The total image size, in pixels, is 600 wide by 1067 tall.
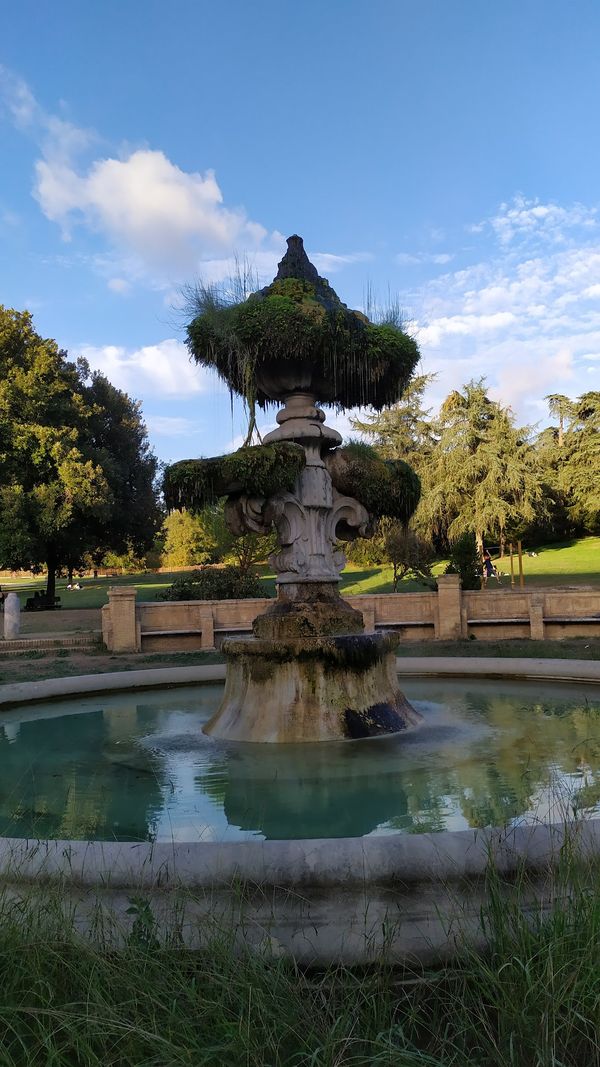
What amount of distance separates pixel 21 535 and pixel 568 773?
31.6 metres

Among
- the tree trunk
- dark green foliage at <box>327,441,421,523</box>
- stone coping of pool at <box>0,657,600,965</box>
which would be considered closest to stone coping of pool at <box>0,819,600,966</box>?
stone coping of pool at <box>0,657,600,965</box>

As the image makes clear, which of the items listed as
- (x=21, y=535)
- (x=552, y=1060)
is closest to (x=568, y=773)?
(x=552, y=1060)

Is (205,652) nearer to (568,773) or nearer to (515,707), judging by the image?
(515,707)

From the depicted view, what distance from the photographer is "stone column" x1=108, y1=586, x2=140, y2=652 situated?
19141mm

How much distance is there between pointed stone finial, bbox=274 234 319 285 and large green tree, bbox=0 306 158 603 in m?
27.8

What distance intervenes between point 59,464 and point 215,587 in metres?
13.5

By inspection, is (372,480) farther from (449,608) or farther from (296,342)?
(449,608)

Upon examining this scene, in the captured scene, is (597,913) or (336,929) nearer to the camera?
(597,913)

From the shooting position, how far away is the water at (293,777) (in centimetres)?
406

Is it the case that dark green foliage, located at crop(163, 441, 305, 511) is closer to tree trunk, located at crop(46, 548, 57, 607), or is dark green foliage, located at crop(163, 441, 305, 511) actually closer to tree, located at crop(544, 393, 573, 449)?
tree trunk, located at crop(46, 548, 57, 607)

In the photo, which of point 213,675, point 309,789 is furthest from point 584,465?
point 309,789

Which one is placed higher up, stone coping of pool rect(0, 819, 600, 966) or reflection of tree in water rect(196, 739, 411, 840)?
stone coping of pool rect(0, 819, 600, 966)

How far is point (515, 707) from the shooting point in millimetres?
7762

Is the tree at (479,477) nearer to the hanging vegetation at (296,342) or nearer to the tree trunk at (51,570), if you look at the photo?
the tree trunk at (51,570)
